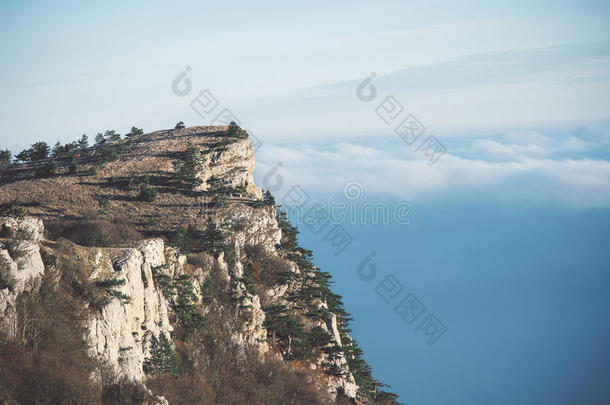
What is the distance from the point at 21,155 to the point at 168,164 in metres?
30.2

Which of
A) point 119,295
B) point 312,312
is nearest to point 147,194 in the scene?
point 312,312

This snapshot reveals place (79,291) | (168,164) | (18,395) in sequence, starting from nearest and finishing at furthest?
1. (18,395)
2. (79,291)
3. (168,164)

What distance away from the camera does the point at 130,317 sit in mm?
42469

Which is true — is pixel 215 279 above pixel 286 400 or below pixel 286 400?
above

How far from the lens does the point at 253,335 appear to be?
54.9 m

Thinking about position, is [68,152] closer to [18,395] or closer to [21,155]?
[21,155]

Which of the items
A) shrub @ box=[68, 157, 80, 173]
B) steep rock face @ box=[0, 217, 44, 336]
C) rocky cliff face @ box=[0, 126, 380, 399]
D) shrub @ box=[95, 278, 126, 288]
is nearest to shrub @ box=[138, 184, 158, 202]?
rocky cliff face @ box=[0, 126, 380, 399]

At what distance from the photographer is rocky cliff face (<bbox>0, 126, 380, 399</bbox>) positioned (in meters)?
38.6

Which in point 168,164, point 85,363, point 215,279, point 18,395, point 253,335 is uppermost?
point 168,164

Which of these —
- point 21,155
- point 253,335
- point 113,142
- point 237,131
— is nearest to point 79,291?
point 253,335

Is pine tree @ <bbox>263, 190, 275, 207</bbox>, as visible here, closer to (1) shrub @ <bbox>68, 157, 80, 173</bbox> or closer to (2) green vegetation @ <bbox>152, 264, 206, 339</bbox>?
(2) green vegetation @ <bbox>152, 264, 206, 339</bbox>

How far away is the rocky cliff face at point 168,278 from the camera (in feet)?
127

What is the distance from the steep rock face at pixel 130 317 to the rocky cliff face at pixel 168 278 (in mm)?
79

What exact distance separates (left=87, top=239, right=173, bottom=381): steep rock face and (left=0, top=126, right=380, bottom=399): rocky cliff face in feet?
0.26
